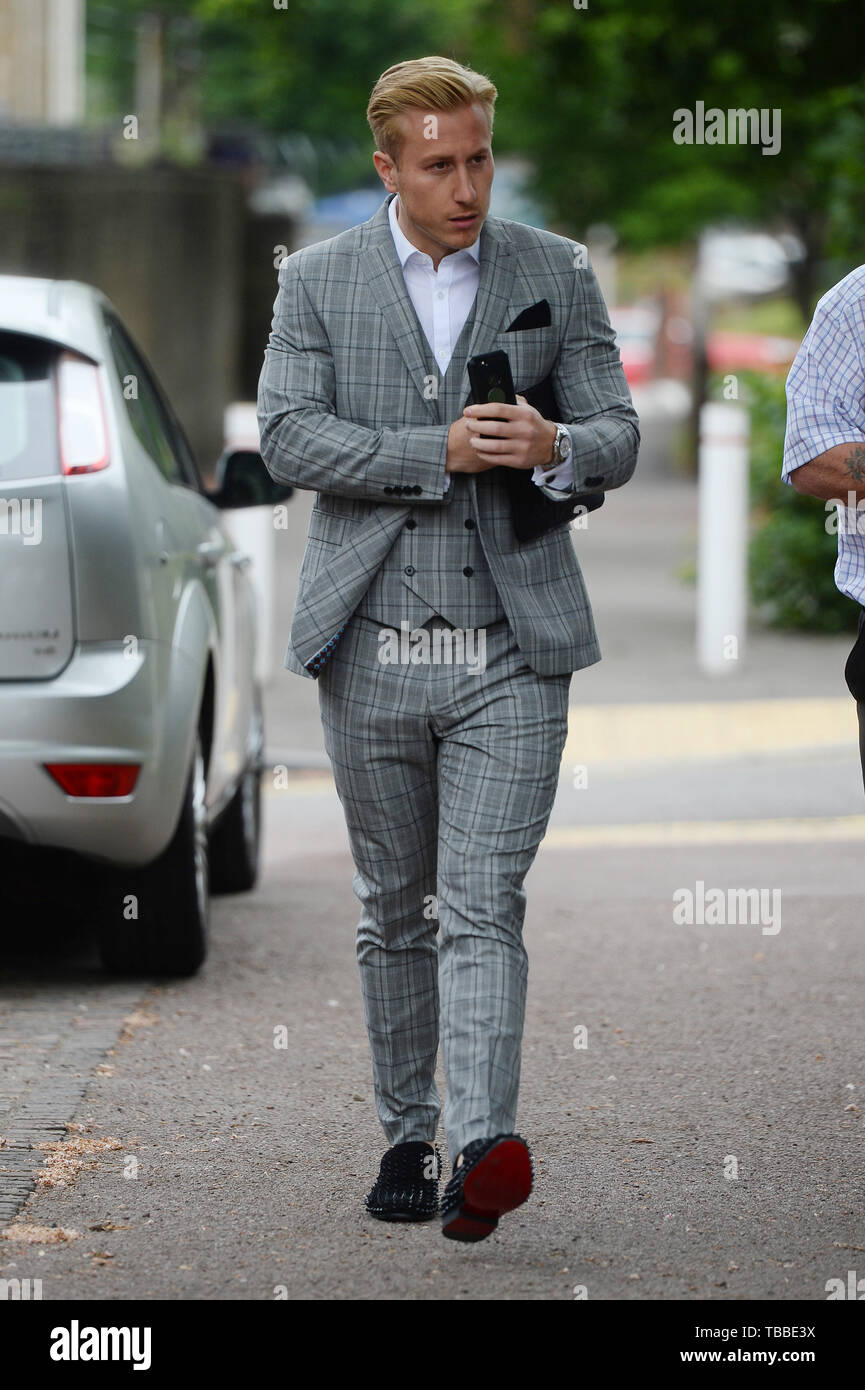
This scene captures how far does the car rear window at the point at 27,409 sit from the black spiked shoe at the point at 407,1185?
2136 mm

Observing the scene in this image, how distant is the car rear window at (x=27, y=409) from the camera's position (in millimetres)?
5508

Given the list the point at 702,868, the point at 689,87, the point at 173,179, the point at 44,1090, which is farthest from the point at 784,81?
the point at 44,1090

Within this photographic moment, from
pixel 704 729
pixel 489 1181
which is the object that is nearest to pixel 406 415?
pixel 489 1181

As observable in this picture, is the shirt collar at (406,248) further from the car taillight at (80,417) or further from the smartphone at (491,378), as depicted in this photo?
the car taillight at (80,417)

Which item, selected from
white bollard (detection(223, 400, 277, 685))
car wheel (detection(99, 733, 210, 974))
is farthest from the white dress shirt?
white bollard (detection(223, 400, 277, 685))

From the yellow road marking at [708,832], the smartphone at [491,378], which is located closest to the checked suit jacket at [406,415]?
the smartphone at [491,378]

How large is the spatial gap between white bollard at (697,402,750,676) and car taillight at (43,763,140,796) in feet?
25.1

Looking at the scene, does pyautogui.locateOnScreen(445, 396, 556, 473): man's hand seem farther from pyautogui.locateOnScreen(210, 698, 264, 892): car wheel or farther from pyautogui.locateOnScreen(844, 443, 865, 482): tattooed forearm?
pyautogui.locateOnScreen(210, 698, 264, 892): car wheel

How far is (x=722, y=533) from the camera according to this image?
13.1 metres

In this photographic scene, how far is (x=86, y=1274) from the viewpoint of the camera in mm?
3754

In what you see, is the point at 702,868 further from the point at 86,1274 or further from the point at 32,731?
the point at 86,1274

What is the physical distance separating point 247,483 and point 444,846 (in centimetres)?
278

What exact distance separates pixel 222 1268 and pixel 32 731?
197cm

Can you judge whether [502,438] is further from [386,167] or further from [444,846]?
[444,846]
